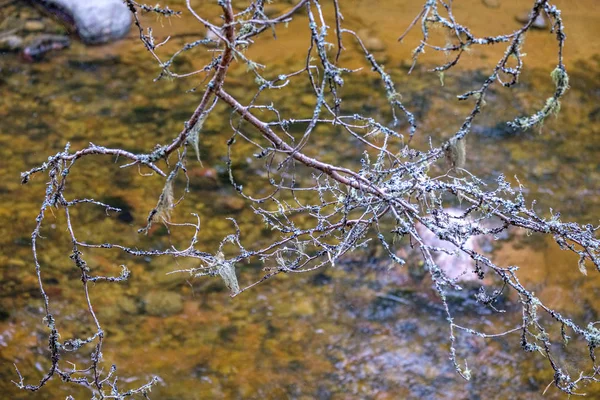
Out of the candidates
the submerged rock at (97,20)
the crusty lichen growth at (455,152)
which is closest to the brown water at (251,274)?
the submerged rock at (97,20)

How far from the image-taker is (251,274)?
148 inches

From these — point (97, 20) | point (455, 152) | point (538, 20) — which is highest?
point (97, 20)

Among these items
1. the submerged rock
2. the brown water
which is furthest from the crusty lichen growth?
the submerged rock

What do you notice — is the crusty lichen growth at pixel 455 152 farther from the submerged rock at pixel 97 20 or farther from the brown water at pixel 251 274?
the submerged rock at pixel 97 20

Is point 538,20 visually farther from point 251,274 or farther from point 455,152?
point 455,152

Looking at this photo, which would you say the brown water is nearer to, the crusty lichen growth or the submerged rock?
the submerged rock

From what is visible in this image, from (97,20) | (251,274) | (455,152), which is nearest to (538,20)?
(251,274)

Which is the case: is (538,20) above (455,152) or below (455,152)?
above

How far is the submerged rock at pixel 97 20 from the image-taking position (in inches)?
219

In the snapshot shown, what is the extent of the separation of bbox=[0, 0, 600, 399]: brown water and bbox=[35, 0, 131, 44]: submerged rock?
46 cm

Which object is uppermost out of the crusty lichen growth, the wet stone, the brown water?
the wet stone

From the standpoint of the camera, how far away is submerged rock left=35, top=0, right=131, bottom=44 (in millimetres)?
5555

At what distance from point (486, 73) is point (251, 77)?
1.87 m

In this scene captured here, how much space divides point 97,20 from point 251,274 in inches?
120
